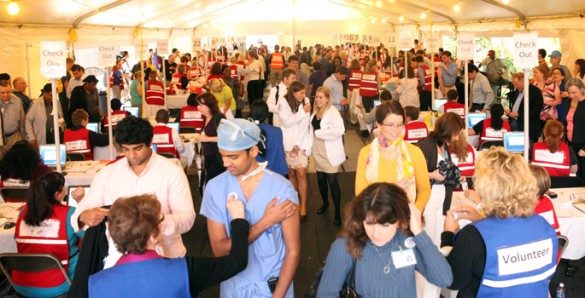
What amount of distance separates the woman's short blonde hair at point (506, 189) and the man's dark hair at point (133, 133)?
1.72 m

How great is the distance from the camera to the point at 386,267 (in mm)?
2516

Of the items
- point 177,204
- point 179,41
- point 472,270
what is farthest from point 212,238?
point 179,41

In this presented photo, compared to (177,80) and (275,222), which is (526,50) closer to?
(275,222)

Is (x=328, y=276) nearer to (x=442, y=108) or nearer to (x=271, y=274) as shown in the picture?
(x=271, y=274)

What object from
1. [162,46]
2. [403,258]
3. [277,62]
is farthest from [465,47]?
[277,62]

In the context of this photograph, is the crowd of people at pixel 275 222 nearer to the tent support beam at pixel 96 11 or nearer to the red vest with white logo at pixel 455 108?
the red vest with white logo at pixel 455 108

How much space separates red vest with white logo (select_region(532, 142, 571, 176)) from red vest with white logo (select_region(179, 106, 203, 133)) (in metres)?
5.59

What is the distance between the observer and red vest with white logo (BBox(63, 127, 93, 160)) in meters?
8.06

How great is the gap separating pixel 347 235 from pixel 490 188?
0.69 m

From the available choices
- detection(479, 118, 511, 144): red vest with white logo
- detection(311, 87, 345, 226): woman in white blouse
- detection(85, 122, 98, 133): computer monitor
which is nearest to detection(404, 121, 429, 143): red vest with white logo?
detection(479, 118, 511, 144): red vest with white logo

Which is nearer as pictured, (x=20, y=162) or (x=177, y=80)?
(x=20, y=162)

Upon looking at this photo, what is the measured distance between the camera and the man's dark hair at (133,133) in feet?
11.0

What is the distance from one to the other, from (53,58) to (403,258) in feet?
14.0

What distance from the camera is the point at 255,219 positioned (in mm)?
2896
